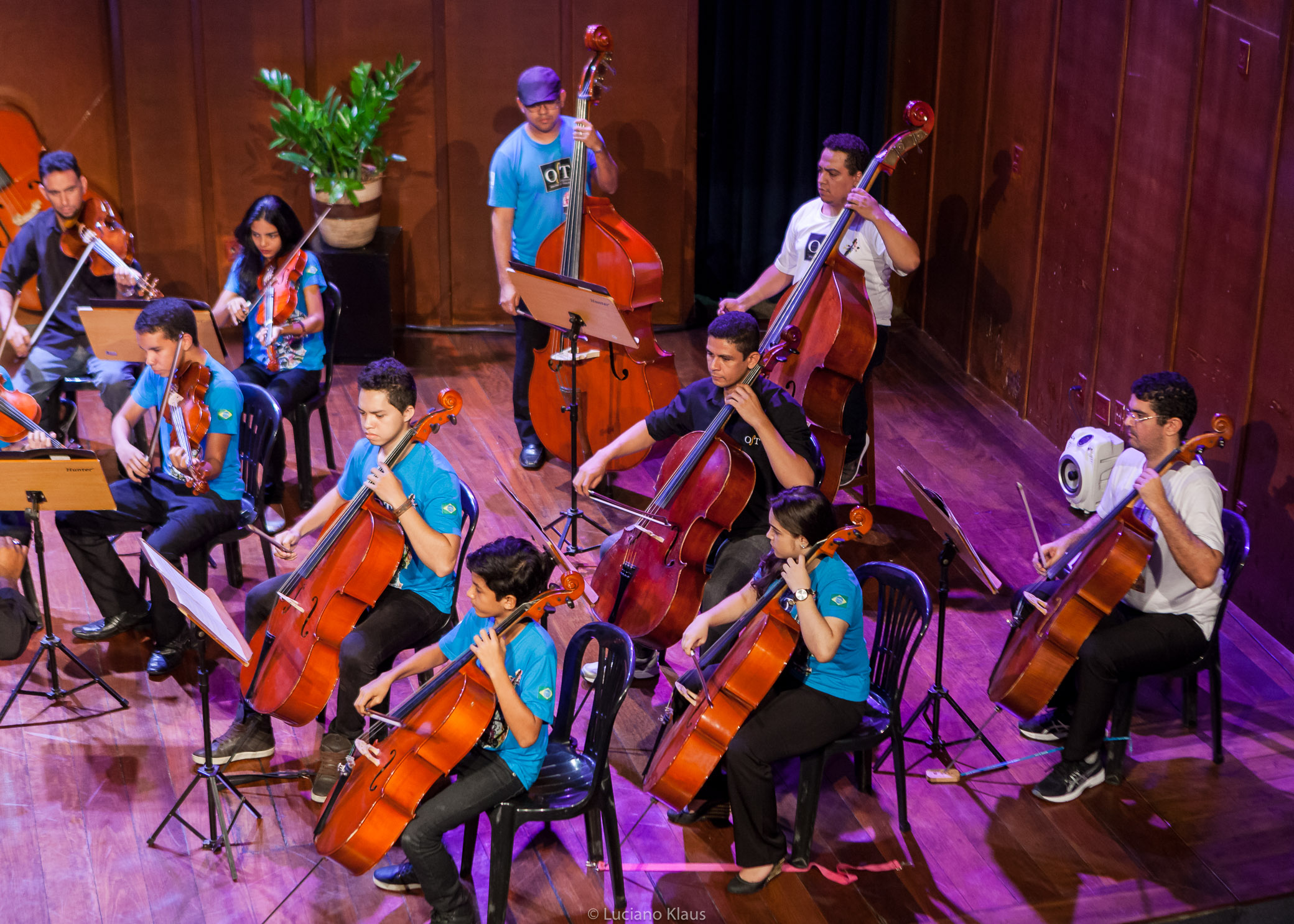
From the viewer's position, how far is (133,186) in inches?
299

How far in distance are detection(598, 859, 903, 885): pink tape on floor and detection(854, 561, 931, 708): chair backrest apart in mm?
448

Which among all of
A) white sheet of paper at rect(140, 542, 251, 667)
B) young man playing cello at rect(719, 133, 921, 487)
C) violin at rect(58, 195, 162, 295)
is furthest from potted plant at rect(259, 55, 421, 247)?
white sheet of paper at rect(140, 542, 251, 667)

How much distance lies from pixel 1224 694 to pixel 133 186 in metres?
→ 5.91

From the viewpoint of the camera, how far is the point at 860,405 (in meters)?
5.56

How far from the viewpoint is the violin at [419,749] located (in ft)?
11.5

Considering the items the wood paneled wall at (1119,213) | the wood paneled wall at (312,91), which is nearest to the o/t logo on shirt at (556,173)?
the wood paneled wall at (312,91)

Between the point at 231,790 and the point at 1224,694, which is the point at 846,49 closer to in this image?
the point at 1224,694

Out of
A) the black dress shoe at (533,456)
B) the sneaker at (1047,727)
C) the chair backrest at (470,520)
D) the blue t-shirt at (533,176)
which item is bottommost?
the sneaker at (1047,727)

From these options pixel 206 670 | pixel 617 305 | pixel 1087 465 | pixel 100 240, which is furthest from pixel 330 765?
pixel 100 240

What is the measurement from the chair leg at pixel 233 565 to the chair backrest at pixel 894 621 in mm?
2451

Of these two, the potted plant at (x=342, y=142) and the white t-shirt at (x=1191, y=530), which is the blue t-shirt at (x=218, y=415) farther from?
the white t-shirt at (x=1191, y=530)

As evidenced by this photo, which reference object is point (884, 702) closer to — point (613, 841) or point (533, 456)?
point (613, 841)

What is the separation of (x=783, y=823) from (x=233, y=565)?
2.40m

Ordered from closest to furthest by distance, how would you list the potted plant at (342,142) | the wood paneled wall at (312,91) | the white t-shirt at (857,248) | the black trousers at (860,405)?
the black trousers at (860,405) → the white t-shirt at (857,248) → the potted plant at (342,142) → the wood paneled wall at (312,91)
